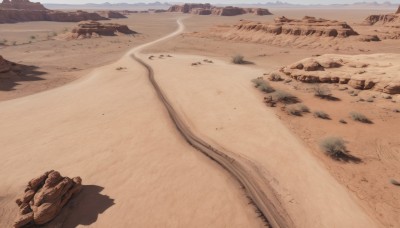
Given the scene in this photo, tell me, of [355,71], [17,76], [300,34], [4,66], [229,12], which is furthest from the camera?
[229,12]

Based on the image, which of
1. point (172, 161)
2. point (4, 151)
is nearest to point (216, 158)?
point (172, 161)

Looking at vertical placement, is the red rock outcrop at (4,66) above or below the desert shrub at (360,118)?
above

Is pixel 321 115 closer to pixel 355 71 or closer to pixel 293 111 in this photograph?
→ pixel 293 111

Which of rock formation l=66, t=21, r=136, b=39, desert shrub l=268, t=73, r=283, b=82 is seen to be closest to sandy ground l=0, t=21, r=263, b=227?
desert shrub l=268, t=73, r=283, b=82

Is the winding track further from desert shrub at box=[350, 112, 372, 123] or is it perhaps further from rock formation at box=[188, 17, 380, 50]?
rock formation at box=[188, 17, 380, 50]

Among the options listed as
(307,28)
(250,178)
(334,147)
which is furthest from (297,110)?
(307,28)

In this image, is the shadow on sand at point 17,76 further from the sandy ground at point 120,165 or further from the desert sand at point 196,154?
the sandy ground at point 120,165

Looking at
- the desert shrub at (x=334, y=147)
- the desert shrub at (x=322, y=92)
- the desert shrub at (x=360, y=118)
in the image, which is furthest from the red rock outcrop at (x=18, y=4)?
the desert shrub at (x=334, y=147)
